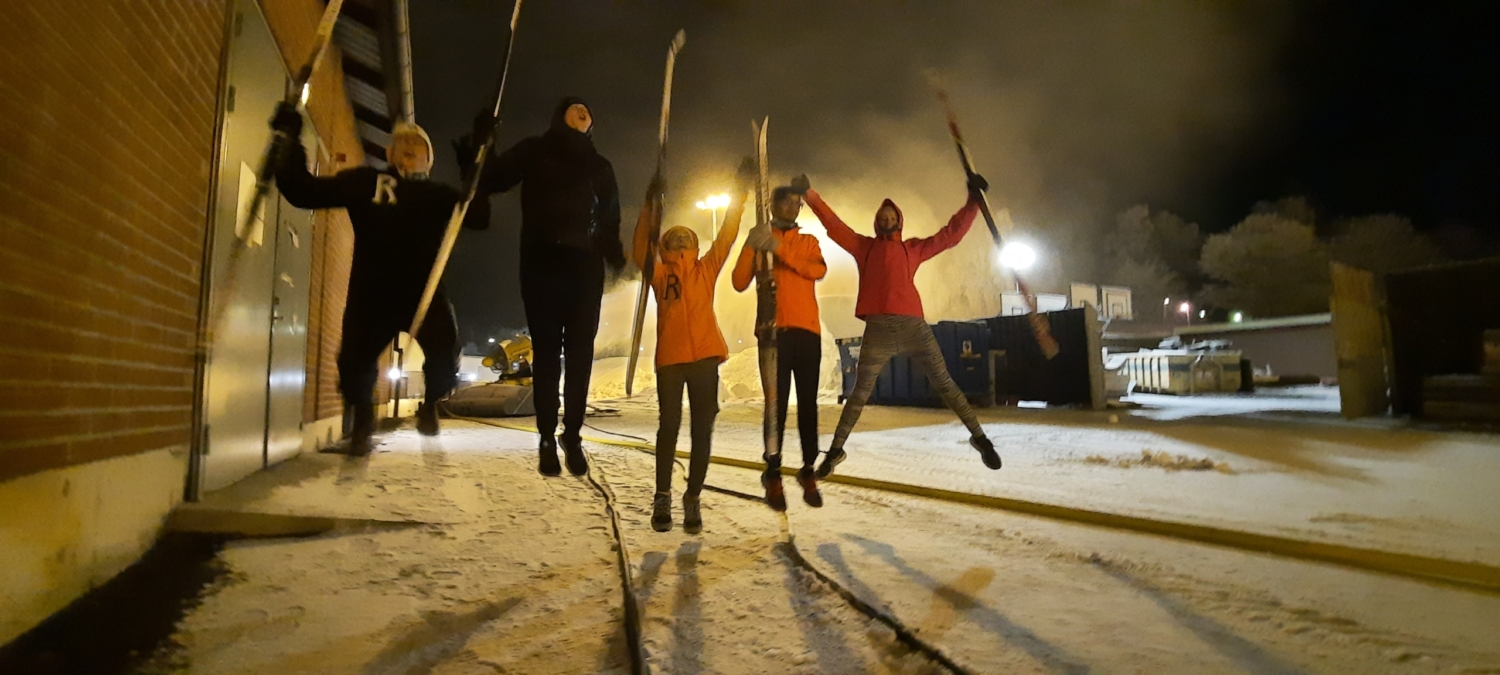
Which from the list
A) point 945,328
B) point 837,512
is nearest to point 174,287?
point 837,512

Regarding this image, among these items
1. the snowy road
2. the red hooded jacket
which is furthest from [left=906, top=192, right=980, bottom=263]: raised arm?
the snowy road

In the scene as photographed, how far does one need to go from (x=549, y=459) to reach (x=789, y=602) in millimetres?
1748

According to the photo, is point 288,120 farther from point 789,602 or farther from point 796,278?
point 789,602

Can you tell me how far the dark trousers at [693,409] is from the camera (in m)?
3.60

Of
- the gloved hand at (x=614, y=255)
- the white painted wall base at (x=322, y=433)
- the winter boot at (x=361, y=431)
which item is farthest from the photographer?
the white painted wall base at (x=322, y=433)

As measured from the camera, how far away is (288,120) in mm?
3871

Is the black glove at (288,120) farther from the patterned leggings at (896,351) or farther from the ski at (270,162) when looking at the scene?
the patterned leggings at (896,351)

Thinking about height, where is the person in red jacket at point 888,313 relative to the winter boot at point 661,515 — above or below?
above

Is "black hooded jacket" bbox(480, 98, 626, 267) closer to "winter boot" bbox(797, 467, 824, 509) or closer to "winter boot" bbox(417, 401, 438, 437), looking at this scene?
"winter boot" bbox(417, 401, 438, 437)

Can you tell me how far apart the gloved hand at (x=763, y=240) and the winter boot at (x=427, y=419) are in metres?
2.46

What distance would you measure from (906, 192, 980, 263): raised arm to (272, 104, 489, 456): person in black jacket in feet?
9.26

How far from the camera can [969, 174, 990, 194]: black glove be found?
5.03 metres

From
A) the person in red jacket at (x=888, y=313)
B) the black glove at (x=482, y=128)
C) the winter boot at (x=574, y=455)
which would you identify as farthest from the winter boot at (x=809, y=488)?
the black glove at (x=482, y=128)

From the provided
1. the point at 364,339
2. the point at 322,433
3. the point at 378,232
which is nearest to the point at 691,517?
the point at 364,339
